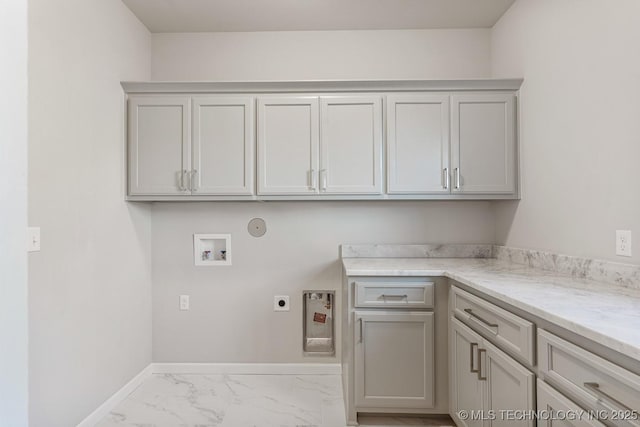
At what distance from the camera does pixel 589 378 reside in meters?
0.99

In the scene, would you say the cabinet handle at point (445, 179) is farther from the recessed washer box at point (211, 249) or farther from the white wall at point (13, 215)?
the white wall at point (13, 215)

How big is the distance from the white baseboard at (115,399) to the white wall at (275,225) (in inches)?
6.9

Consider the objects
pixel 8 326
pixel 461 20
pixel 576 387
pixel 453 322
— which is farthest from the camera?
pixel 461 20

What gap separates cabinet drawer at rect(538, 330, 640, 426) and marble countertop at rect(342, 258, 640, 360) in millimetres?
73

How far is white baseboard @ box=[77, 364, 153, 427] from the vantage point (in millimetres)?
2041

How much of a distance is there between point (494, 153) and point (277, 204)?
1.59 metres

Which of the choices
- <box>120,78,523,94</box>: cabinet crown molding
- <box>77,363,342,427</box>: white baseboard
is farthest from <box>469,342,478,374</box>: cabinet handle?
<box>120,78,523,94</box>: cabinet crown molding

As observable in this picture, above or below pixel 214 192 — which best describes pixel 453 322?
below

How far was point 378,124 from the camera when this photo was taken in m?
2.42

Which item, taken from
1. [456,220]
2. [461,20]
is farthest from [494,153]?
[461,20]

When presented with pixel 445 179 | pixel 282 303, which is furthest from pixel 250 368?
pixel 445 179

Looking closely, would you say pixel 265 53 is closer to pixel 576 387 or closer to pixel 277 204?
pixel 277 204

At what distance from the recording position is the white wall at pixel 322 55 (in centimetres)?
274

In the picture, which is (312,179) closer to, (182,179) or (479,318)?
(182,179)
